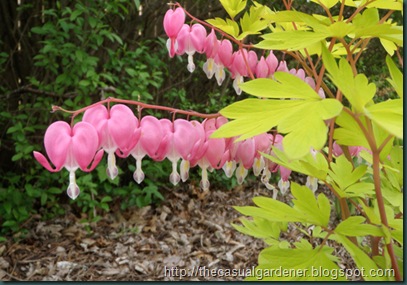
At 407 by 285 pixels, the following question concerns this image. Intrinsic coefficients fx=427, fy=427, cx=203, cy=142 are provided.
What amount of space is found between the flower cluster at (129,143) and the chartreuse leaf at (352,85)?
0.55ft

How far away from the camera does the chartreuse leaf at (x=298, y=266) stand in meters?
0.57

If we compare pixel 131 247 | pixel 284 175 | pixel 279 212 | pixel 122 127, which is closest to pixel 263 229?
pixel 284 175

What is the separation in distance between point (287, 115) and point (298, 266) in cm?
23

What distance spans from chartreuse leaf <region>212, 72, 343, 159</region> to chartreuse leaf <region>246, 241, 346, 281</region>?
0.70 feet

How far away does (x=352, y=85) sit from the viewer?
1.55 feet

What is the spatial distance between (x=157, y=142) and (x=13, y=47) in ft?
7.52

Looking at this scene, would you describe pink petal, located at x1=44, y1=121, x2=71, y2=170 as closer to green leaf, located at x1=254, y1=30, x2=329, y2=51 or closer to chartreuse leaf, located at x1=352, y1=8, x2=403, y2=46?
green leaf, located at x1=254, y1=30, x2=329, y2=51

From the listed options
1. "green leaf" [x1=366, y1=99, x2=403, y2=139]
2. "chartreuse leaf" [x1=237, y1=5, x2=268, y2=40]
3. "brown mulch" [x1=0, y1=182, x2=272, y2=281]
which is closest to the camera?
"green leaf" [x1=366, y1=99, x2=403, y2=139]

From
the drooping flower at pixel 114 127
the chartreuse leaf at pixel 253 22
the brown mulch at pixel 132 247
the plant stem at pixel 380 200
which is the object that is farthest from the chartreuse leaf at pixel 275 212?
the brown mulch at pixel 132 247

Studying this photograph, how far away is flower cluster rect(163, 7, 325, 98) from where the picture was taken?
2.85 feet

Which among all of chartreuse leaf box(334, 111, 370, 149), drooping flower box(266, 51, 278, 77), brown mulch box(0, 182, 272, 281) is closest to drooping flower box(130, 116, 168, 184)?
chartreuse leaf box(334, 111, 370, 149)

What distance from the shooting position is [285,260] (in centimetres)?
58

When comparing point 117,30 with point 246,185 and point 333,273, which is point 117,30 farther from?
point 333,273

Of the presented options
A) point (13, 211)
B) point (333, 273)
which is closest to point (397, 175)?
point (333, 273)
